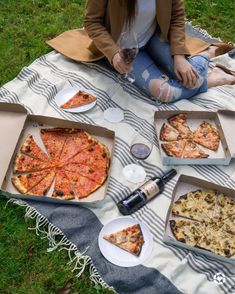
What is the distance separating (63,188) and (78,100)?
1091mm

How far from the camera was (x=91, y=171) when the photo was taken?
11.6 ft

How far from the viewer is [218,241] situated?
311 cm

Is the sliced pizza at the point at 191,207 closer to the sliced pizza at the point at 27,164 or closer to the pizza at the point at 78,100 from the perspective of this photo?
the sliced pizza at the point at 27,164

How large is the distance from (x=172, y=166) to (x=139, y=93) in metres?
1.02

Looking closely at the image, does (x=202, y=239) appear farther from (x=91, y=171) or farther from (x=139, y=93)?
(x=139, y=93)

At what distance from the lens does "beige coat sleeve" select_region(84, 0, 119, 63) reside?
13.0 feet

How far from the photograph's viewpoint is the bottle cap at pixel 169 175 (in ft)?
11.6

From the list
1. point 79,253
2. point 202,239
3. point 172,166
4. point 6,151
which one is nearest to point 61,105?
point 6,151

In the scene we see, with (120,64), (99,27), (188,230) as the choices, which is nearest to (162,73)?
(120,64)

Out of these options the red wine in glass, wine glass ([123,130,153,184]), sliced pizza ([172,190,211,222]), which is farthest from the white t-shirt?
sliced pizza ([172,190,211,222])

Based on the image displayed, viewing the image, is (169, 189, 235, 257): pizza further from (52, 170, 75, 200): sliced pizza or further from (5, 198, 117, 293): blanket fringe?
(52, 170, 75, 200): sliced pizza

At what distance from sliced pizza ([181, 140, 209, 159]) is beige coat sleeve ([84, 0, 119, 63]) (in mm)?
1100

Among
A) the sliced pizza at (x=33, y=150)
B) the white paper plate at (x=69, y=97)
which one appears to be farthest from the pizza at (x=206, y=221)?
the white paper plate at (x=69, y=97)

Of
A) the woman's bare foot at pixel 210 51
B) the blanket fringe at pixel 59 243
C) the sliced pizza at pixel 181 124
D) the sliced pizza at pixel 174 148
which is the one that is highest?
the woman's bare foot at pixel 210 51
